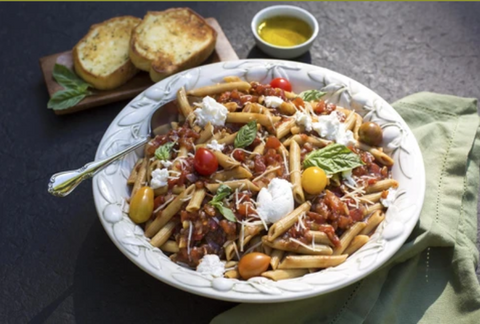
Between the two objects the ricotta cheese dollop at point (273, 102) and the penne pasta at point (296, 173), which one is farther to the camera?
the ricotta cheese dollop at point (273, 102)

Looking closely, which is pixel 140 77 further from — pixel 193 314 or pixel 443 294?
pixel 443 294

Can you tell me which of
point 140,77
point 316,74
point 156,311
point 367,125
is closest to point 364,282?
point 367,125

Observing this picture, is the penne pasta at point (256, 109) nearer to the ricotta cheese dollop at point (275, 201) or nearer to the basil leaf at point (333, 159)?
the basil leaf at point (333, 159)

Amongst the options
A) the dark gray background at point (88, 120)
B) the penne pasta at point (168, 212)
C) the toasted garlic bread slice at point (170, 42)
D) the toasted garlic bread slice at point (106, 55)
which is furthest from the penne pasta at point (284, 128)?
the toasted garlic bread slice at point (106, 55)

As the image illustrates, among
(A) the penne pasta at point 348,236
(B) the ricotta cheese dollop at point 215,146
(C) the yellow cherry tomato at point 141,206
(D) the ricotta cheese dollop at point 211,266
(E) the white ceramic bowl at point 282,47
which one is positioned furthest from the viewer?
(E) the white ceramic bowl at point 282,47

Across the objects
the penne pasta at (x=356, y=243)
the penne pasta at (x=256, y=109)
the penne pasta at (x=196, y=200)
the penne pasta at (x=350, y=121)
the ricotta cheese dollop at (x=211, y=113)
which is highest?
the ricotta cheese dollop at (x=211, y=113)

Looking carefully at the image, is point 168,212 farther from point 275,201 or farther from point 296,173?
point 296,173

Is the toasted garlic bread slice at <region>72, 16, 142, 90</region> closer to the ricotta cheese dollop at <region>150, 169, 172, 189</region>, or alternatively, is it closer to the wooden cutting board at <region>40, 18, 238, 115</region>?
the wooden cutting board at <region>40, 18, 238, 115</region>
